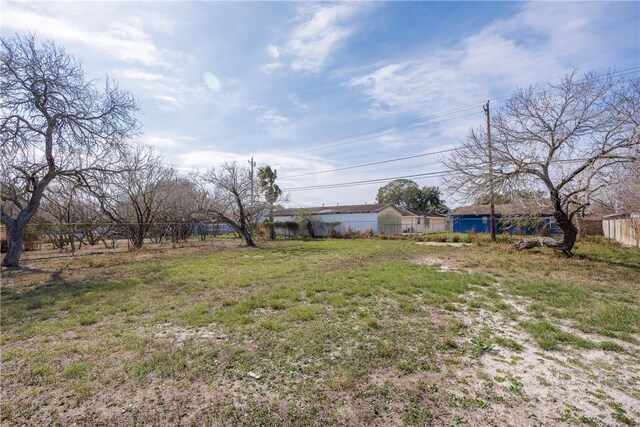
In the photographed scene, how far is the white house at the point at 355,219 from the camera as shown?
2802 centimetres

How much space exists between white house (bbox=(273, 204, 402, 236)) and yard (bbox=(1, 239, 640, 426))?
2075cm

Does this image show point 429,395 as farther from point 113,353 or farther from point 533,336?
point 113,353

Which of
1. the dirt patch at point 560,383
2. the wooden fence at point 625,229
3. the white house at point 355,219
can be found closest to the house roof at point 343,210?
the white house at point 355,219

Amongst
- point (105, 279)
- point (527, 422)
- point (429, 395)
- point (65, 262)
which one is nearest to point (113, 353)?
point (429, 395)

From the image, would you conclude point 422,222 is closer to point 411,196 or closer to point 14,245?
point 411,196

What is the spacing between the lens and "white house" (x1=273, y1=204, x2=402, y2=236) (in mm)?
28016

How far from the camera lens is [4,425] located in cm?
235

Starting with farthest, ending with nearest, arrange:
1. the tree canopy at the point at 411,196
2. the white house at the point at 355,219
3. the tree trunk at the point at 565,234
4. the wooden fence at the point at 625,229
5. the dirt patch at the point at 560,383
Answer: the tree canopy at the point at 411,196 < the white house at the point at 355,219 < the wooden fence at the point at 625,229 < the tree trunk at the point at 565,234 < the dirt patch at the point at 560,383

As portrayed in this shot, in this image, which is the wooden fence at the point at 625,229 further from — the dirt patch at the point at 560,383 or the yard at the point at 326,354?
the dirt patch at the point at 560,383

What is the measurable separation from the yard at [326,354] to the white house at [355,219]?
20752mm

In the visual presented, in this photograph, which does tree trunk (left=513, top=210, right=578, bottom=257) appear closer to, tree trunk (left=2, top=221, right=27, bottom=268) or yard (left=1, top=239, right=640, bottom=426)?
yard (left=1, top=239, right=640, bottom=426)

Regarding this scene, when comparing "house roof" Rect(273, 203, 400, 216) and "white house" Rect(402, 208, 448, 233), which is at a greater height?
"house roof" Rect(273, 203, 400, 216)

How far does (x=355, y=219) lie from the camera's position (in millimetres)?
30188

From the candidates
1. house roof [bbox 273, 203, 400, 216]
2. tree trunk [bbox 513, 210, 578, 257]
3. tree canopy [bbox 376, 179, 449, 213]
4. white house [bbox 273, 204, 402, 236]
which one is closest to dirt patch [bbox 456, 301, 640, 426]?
tree trunk [bbox 513, 210, 578, 257]
